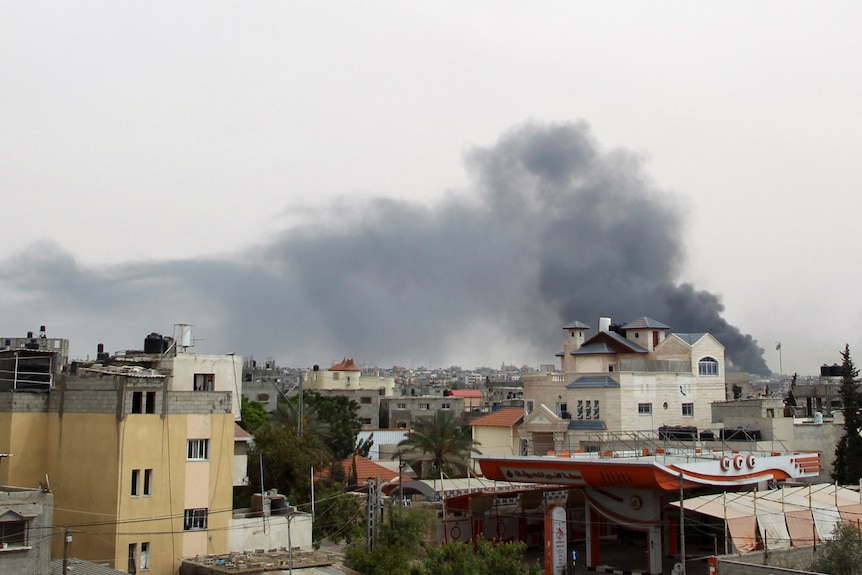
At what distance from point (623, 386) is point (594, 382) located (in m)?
2.83

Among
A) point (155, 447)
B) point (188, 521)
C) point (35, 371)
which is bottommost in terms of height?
point (188, 521)

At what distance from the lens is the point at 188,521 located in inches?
1607

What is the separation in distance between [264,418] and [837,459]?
50371mm

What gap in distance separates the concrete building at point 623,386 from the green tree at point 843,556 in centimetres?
3303

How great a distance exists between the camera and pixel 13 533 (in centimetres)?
3303

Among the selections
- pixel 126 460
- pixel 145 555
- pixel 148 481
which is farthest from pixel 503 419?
pixel 126 460

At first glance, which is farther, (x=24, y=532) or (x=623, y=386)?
(x=623, y=386)

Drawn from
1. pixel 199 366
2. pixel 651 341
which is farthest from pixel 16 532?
pixel 651 341

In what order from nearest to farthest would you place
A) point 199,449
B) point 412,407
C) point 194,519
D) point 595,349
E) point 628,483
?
point 194,519 < point 199,449 < point 628,483 < point 595,349 < point 412,407

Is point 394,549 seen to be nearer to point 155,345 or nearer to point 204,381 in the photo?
point 204,381

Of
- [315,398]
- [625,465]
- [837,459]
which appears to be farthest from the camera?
[315,398]

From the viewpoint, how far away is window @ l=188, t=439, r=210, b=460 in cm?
4153

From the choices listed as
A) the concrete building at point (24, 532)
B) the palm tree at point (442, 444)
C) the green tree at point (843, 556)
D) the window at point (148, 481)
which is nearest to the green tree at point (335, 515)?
the palm tree at point (442, 444)

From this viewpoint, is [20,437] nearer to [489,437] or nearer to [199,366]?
[199,366]
